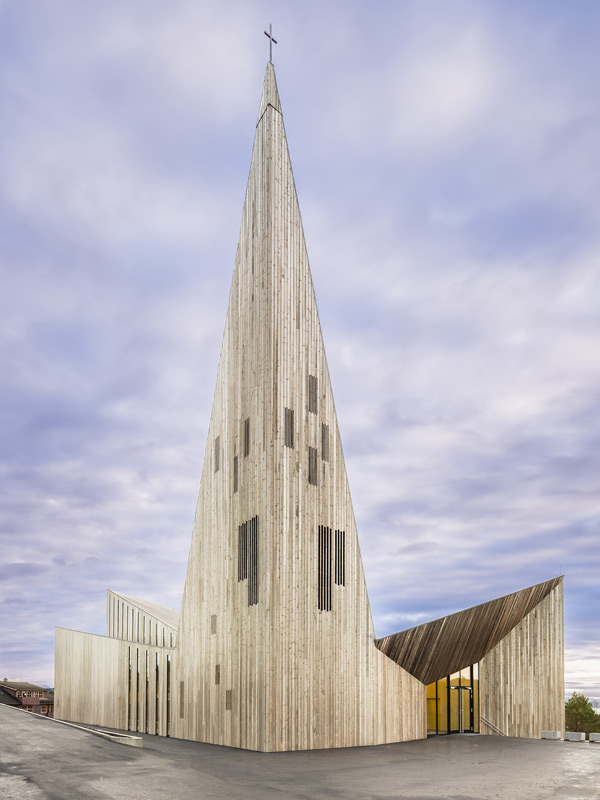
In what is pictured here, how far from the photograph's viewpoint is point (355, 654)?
61.0 ft

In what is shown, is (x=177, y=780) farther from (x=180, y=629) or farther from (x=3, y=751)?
(x=180, y=629)

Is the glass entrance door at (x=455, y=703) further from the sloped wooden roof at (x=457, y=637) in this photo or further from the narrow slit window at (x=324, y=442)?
the narrow slit window at (x=324, y=442)

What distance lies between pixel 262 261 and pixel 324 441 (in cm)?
524

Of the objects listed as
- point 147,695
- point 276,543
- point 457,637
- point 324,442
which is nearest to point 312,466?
point 324,442

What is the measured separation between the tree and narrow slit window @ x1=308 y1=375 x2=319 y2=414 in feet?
154

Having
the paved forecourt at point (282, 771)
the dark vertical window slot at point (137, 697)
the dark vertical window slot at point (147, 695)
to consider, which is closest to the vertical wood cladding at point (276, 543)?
the paved forecourt at point (282, 771)

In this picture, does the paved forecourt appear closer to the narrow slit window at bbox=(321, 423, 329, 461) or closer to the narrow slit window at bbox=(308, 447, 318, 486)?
the narrow slit window at bbox=(308, 447, 318, 486)

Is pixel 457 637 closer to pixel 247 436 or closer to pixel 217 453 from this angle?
pixel 247 436

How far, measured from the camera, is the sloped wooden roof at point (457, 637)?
19734 millimetres

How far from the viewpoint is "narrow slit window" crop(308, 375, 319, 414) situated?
19.3 meters

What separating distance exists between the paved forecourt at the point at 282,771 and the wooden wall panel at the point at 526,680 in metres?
3.39

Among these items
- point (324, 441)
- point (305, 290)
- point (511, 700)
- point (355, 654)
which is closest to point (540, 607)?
point (511, 700)

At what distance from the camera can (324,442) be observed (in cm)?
1942

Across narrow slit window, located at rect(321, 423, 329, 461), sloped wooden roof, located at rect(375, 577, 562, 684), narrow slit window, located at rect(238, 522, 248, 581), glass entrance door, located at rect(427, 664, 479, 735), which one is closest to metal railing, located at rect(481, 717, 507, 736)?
glass entrance door, located at rect(427, 664, 479, 735)
